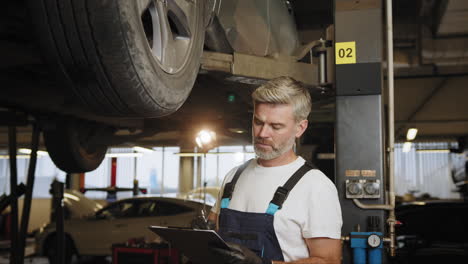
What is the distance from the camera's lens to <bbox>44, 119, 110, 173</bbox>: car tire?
3904 millimetres

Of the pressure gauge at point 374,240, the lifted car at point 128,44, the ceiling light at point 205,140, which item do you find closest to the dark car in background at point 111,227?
the ceiling light at point 205,140

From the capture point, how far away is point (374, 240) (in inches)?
95.7

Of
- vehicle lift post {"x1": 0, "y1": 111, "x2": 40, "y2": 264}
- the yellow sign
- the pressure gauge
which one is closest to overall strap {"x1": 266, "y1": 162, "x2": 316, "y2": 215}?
the pressure gauge

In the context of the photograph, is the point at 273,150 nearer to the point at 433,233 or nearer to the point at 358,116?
the point at 358,116

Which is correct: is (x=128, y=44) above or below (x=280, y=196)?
above

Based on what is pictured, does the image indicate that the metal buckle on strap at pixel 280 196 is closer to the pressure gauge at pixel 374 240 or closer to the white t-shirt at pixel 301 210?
the white t-shirt at pixel 301 210

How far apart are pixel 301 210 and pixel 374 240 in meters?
0.97

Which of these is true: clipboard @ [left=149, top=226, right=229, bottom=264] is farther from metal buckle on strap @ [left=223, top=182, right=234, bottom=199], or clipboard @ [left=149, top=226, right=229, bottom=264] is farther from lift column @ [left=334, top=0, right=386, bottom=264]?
lift column @ [left=334, top=0, right=386, bottom=264]

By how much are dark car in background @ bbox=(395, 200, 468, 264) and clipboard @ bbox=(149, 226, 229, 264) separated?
3.13 metres

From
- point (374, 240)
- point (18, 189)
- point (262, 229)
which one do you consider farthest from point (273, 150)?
point (18, 189)

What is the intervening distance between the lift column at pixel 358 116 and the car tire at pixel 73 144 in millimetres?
2275

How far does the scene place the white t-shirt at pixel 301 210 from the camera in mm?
1613

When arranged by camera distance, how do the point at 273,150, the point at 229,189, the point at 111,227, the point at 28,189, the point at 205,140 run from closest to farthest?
1. the point at 273,150
2. the point at 229,189
3. the point at 28,189
4. the point at 205,140
5. the point at 111,227

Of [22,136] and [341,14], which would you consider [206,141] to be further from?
[22,136]
